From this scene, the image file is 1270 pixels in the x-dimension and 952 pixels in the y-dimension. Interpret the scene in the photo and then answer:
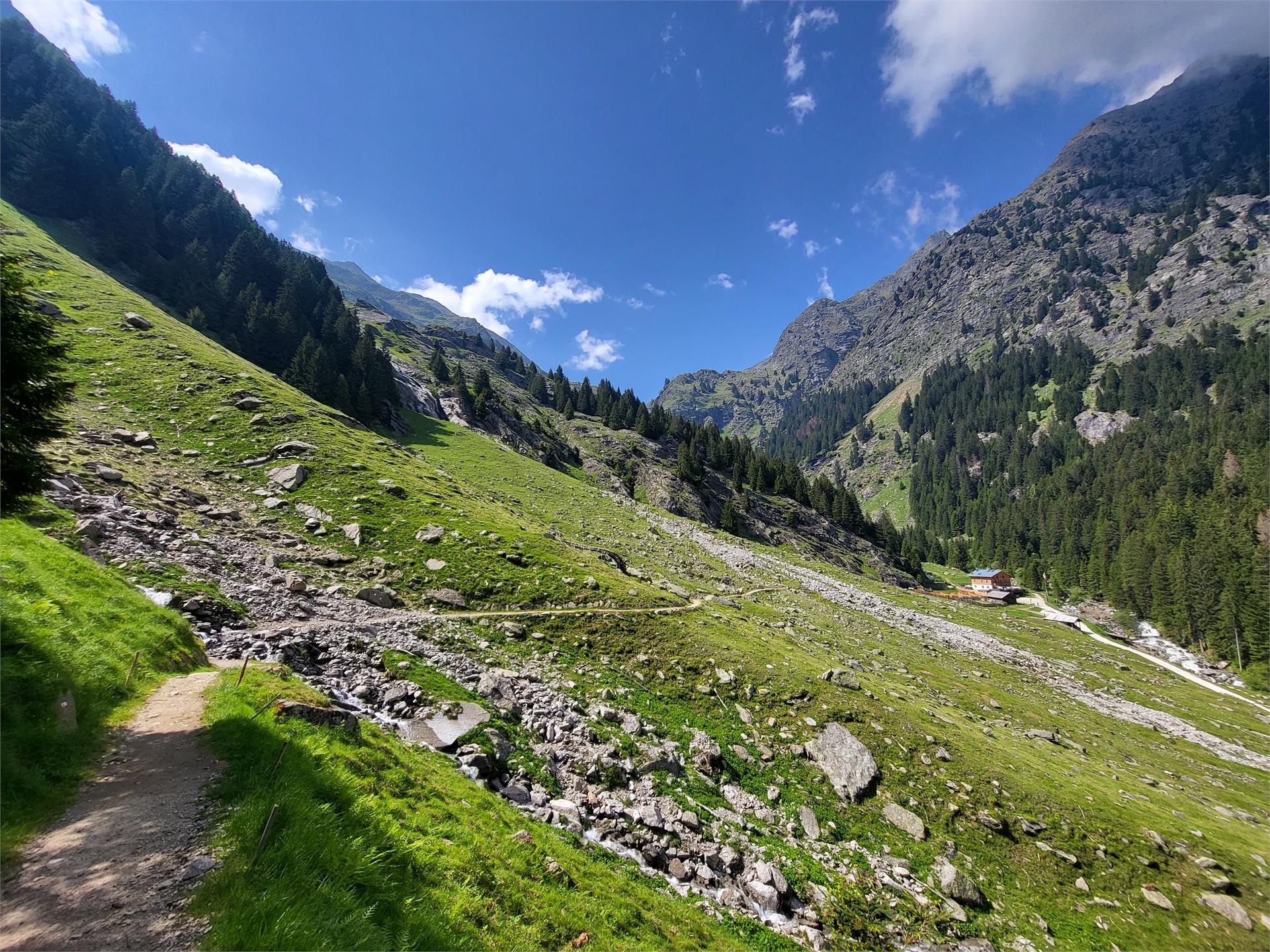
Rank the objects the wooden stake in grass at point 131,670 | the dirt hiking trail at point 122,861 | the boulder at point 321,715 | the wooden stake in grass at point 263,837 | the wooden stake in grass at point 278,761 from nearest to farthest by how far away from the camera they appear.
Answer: the dirt hiking trail at point 122,861
the wooden stake in grass at point 263,837
the wooden stake in grass at point 278,761
the wooden stake in grass at point 131,670
the boulder at point 321,715

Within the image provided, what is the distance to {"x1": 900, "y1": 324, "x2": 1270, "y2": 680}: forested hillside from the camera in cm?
7881

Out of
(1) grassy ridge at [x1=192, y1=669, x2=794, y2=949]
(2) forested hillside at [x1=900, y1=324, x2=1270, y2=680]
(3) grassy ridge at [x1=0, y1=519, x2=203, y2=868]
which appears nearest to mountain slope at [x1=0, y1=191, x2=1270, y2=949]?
(1) grassy ridge at [x1=192, y1=669, x2=794, y2=949]

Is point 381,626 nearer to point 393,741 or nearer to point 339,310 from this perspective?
point 393,741

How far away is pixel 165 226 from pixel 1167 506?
749ft

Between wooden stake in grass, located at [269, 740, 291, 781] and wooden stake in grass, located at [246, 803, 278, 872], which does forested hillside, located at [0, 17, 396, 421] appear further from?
wooden stake in grass, located at [246, 803, 278, 872]

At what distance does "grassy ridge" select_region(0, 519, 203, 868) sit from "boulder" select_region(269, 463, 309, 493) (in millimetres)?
15098

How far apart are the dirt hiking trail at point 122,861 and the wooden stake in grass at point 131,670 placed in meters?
1.86

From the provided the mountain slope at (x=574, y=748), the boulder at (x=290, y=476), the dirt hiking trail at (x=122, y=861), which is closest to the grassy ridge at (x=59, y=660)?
the dirt hiking trail at (x=122, y=861)

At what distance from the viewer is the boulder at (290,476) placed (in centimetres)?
2881

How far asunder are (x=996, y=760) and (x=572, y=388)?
14939 cm

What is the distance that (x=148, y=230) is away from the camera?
8606cm

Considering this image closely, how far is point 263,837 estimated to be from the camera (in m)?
6.30

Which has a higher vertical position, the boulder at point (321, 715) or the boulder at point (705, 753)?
the boulder at point (321, 715)

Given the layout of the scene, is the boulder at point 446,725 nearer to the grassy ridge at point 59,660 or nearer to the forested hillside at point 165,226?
the grassy ridge at point 59,660
